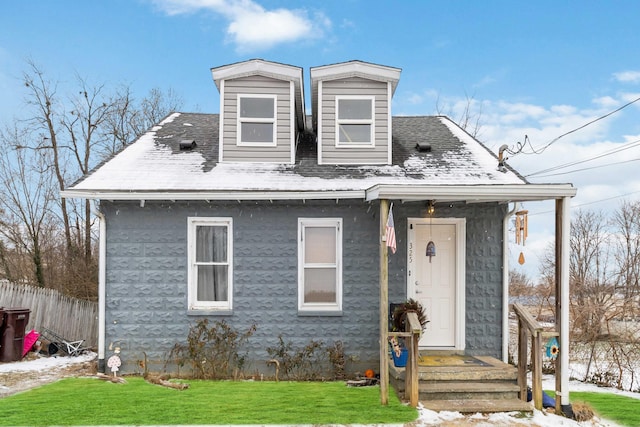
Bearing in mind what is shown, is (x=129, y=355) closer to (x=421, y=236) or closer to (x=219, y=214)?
(x=219, y=214)

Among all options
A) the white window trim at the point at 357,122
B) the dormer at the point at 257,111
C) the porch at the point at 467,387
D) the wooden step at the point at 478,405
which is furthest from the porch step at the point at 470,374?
the dormer at the point at 257,111

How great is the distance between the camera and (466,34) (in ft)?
38.3

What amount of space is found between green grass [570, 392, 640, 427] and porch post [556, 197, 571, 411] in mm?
694

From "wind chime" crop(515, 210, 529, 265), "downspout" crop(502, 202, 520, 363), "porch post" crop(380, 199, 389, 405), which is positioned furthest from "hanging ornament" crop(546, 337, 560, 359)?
"porch post" crop(380, 199, 389, 405)

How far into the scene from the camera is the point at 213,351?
7672 mm

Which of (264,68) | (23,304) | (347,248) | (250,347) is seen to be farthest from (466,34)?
(23,304)

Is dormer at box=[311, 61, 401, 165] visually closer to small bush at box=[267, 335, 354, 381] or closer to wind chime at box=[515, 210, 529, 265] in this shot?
wind chime at box=[515, 210, 529, 265]

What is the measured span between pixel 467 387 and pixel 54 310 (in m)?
9.34

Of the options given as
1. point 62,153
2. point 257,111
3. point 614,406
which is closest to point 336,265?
point 257,111

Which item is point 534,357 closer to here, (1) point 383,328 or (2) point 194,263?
(1) point 383,328

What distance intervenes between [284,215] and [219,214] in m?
1.13

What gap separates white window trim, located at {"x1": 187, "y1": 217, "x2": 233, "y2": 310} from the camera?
25.7ft

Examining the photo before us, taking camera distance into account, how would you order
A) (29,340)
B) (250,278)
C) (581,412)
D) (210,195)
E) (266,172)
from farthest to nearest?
1. (29,340)
2. (266,172)
3. (250,278)
4. (210,195)
5. (581,412)

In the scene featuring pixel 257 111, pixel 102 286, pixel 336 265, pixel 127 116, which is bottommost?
pixel 102 286
